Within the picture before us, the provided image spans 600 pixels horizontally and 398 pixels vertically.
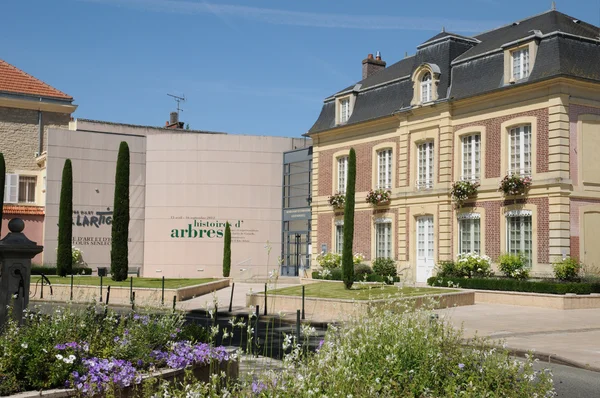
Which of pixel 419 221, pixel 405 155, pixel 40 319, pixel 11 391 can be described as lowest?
pixel 11 391

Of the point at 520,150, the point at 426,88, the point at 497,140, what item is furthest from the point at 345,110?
the point at 520,150

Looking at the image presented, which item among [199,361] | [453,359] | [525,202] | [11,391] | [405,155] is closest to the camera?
[11,391]

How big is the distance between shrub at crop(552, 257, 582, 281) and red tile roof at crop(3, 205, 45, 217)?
93.6 feet

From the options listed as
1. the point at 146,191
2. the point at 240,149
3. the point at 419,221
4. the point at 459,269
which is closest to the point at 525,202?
the point at 459,269

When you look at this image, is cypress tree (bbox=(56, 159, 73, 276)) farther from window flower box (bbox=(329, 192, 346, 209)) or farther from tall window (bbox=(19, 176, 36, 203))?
window flower box (bbox=(329, 192, 346, 209))

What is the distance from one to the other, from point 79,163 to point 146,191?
412cm

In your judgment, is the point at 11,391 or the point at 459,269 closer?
the point at 11,391

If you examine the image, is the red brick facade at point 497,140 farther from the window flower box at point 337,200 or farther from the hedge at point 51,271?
the hedge at point 51,271

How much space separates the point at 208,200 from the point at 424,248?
16.2m

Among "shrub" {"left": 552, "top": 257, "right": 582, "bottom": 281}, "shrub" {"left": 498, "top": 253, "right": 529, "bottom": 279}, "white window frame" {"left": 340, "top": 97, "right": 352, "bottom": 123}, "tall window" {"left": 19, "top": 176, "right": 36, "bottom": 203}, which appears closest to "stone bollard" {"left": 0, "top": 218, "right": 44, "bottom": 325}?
"shrub" {"left": 552, "top": 257, "right": 582, "bottom": 281}

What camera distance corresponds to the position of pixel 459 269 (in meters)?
26.0

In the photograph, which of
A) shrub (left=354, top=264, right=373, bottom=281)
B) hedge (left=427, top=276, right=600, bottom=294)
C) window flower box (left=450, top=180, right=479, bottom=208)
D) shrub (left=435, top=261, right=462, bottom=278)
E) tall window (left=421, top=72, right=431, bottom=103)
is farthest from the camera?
shrub (left=354, top=264, right=373, bottom=281)

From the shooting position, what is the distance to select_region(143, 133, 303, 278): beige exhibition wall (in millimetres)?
41375

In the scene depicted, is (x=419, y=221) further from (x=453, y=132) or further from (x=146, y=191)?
(x=146, y=191)
